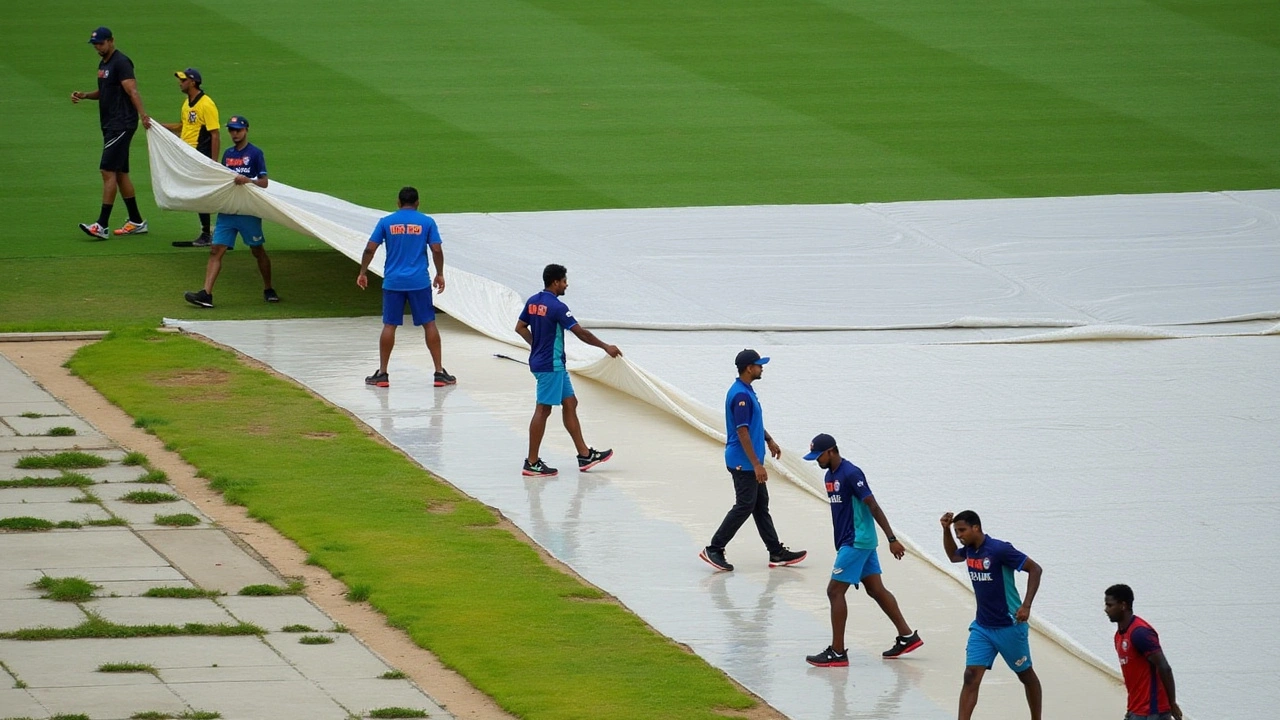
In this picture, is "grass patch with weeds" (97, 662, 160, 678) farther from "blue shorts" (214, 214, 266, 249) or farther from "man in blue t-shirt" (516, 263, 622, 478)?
"blue shorts" (214, 214, 266, 249)

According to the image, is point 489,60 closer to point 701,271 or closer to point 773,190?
point 773,190

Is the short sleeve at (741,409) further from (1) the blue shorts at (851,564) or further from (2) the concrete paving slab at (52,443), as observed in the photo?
(2) the concrete paving slab at (52,443)

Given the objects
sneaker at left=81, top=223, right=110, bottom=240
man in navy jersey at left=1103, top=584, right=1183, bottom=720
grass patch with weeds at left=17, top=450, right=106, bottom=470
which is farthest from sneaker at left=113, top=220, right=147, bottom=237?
man in navy jersey at left=1103, top=584, right=1183, bottom=720

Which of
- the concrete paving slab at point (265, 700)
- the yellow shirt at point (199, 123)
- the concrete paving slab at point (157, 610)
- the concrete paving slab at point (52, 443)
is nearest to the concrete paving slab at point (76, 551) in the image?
the concrete paving slab at point (157, 610)

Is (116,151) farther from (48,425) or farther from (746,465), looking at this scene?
(746,465)

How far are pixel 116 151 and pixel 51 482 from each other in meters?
7.74

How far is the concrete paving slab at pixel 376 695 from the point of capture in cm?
938

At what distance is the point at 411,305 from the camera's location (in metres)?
15.7

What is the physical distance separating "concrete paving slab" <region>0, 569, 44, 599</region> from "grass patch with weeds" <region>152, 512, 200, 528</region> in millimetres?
1186

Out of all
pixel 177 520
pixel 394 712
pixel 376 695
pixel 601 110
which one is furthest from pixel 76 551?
pixel 601 110

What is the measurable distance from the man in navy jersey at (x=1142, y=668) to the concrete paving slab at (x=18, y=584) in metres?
6.68

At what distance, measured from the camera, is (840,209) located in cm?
A: 2133

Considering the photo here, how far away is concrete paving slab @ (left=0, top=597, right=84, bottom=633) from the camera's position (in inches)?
409

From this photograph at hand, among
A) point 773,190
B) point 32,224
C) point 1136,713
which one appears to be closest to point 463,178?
point 773,190
